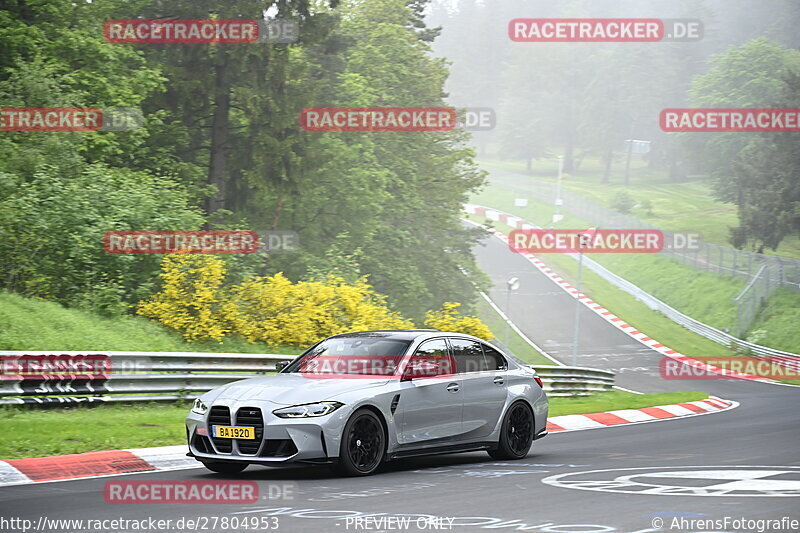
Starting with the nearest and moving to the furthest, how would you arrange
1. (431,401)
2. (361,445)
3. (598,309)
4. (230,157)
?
(361,445)
(431,401)
(230,157)
(598,309)

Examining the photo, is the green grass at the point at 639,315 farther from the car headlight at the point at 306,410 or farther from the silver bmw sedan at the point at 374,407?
the car headlight at the point at 306,410

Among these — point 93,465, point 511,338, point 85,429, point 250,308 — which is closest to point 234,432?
point 93,465

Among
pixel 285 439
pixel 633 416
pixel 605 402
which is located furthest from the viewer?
pixel 605 402

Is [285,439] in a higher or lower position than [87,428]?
higher

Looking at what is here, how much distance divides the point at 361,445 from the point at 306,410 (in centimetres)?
A: 77

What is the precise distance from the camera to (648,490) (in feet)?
31.9

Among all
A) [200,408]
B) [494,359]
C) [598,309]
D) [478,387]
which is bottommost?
[200,408]

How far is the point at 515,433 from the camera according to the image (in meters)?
13.1

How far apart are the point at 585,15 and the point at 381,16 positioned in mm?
139654

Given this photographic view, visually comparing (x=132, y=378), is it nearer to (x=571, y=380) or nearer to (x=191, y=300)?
(x=191, y=300)

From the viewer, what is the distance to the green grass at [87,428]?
1218 centimetres

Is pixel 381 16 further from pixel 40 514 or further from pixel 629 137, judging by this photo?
pixel 629 137

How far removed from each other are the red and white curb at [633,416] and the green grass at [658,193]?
63.1 meters

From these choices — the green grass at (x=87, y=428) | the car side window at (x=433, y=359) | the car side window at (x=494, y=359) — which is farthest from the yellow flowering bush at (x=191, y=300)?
the car side window at (x=433, y=359)
